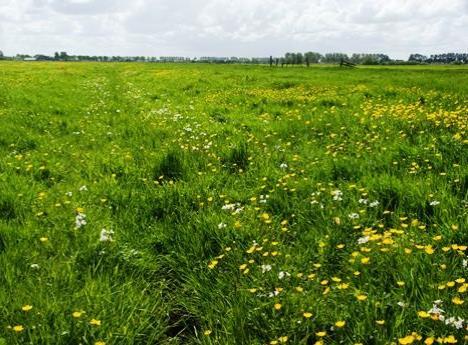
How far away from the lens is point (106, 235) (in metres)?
5.01

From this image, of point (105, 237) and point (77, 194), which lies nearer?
point (105, 237)

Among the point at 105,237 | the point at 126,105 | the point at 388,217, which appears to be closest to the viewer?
the point at 105,237

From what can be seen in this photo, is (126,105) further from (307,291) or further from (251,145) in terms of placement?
(307,291)

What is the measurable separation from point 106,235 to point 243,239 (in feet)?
4.90

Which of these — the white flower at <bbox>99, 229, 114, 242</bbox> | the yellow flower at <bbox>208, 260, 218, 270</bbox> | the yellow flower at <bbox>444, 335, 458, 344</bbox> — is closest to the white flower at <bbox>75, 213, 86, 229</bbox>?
the white flower at <bbox>99, 229, 114, 242</bbox>

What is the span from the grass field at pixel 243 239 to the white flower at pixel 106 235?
0.02m

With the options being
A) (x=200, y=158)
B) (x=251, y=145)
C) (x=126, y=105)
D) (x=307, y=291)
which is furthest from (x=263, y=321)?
(x=126, y=105)

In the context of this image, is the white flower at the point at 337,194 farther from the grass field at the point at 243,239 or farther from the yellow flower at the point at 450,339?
the yellow flower at the point at 450,339

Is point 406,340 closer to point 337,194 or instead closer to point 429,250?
point 429,250

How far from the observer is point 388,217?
5.21 metres

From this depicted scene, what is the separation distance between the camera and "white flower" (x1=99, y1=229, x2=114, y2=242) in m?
4.84

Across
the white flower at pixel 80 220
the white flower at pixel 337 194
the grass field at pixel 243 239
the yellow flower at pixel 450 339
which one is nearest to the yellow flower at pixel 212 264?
the grass field at pixel 243 239

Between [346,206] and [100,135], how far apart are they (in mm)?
7449

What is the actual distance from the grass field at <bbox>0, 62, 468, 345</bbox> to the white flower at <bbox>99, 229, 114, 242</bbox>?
0.06ft
